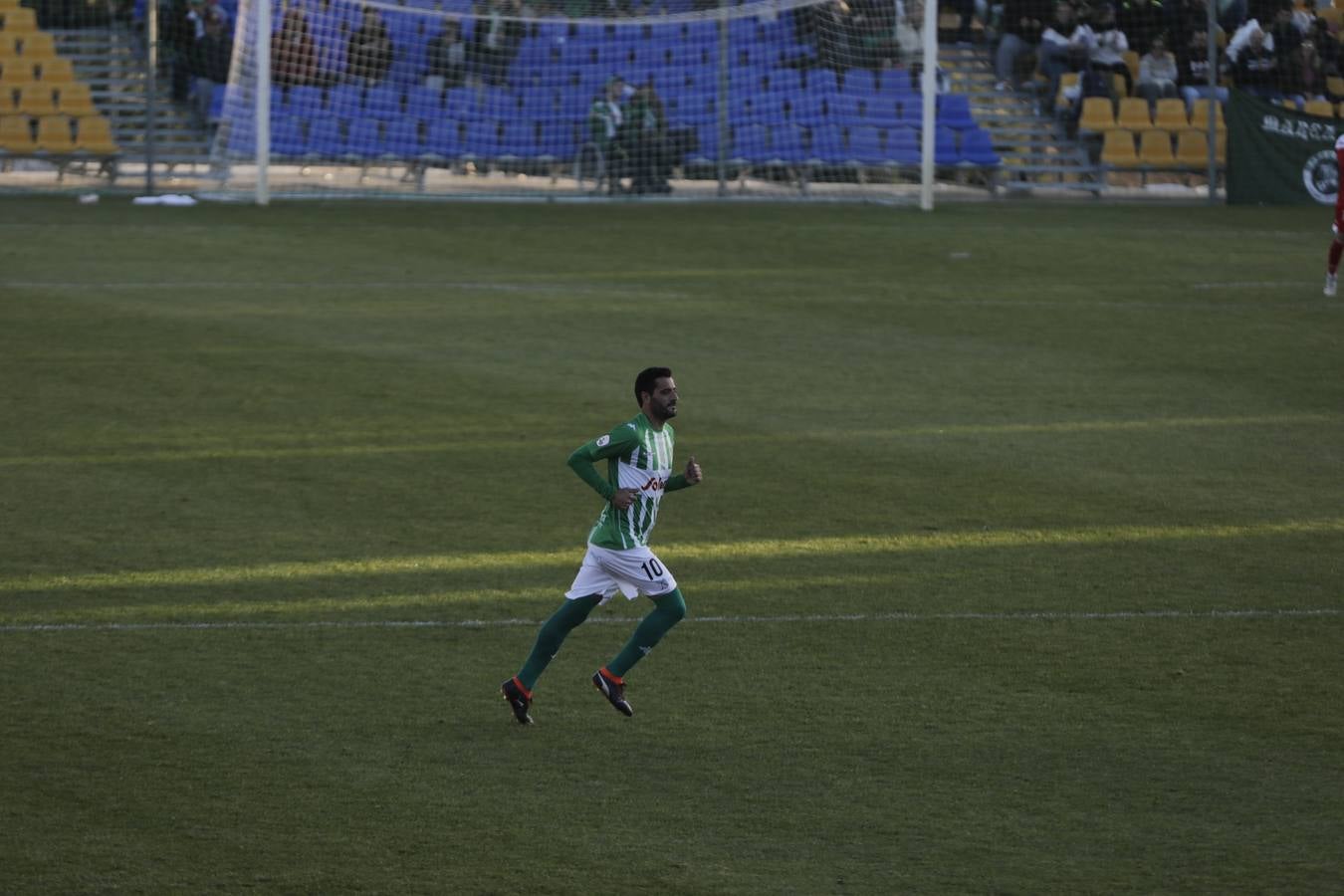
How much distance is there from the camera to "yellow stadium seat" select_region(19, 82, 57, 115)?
1172 inches

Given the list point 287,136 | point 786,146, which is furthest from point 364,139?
point 786,146

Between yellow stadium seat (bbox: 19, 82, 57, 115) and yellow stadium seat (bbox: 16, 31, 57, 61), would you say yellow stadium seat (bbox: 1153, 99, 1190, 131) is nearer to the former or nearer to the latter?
yellow stadium seat (bbox: 19, 82, 57, 115)

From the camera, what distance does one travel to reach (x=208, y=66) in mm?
30250

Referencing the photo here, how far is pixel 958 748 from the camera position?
7.18 metres

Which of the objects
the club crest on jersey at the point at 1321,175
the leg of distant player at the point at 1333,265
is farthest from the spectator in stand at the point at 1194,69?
the leg of distant player at the point at 1333,265

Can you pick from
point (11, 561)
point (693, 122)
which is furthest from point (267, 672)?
point (693, 122)

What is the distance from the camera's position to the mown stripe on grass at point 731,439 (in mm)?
12391

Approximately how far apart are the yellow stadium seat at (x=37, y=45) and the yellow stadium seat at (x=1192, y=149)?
1882 cm

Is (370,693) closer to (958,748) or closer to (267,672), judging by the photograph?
(267,672)

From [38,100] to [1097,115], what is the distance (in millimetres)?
17341

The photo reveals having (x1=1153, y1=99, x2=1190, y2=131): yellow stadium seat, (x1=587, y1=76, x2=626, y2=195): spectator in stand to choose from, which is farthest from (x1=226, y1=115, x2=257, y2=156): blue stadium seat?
(x1=1153, y1=99, x2=1190, y2=131): yellow stadium seat

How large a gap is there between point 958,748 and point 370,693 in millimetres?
2480

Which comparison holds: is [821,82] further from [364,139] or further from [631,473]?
[631,473]

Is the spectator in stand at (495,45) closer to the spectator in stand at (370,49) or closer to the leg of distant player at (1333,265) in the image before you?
the spectator in stand at (370,49)
